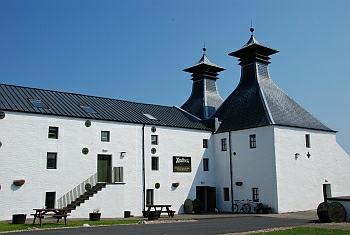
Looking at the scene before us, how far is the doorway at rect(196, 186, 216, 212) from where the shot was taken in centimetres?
3124

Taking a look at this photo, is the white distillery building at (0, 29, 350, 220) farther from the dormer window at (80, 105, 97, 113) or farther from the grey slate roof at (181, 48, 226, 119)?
the grey slate roof at (181, 48, 226, 119)

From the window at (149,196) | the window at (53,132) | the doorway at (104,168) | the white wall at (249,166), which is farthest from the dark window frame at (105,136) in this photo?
the white wall at (249,166)

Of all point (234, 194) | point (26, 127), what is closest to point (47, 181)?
point (26, 127)

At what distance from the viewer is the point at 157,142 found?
28.6 meters

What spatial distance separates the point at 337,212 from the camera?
19.7 metres

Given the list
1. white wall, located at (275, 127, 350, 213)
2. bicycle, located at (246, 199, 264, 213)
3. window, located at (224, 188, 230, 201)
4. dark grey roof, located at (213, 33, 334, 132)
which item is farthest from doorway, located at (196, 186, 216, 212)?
white wall, located at (275, 127, 350, 213)

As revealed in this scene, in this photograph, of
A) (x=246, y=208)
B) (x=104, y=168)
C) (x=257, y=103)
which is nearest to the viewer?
(x=104, y=168)

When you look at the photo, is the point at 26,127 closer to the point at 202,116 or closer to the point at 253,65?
the point at 202,116

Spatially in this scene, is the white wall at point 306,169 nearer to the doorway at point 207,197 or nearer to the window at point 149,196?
the doorway at point 207,197

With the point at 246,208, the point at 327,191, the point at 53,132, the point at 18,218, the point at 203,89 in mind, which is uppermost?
the point at 203,89

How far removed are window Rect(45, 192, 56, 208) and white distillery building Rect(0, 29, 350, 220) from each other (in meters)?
0.06

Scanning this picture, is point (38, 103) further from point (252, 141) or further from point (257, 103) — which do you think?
point (257, 103)

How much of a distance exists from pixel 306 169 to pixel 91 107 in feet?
51.4

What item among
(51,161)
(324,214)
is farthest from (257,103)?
(51,161)
